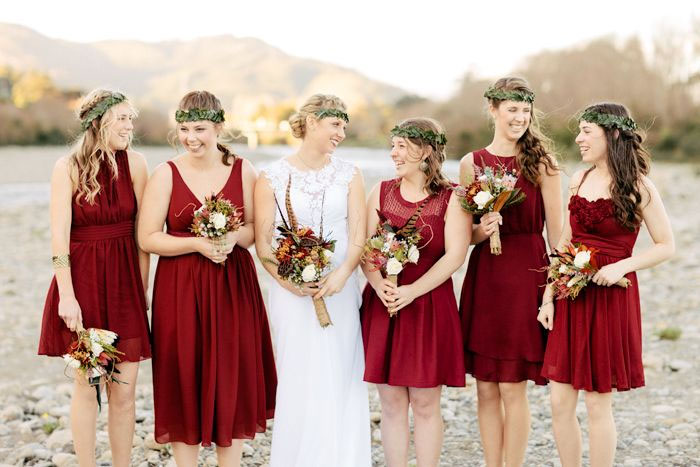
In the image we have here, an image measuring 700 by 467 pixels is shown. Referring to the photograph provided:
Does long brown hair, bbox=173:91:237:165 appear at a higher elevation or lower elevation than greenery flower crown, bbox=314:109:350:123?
higher

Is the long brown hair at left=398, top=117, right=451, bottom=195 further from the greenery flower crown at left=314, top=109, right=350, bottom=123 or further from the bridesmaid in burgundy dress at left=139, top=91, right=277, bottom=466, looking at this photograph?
the bridesmaid in burgundy dress at left=139, top=91, right=277, bottom=466

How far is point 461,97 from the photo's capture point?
56.4m

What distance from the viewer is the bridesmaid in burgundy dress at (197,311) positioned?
564cm

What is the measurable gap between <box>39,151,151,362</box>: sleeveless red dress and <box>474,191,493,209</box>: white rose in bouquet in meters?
2.41

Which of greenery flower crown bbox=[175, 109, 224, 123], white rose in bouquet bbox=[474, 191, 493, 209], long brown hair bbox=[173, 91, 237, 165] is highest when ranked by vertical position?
long brown hair bbox=[173, 91, 237, 165]

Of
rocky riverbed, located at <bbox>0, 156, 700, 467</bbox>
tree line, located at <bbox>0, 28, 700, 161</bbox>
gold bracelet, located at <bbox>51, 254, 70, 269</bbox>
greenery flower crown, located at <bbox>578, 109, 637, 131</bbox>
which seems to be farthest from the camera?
tree line, located at <bbox>0, 28, 700, 161</bbox>

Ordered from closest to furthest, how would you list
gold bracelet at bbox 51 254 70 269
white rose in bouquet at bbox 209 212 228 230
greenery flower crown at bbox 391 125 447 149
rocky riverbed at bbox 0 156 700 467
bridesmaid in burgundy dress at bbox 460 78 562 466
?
white rose in bouquet at bbox 209 212 228 230 → gold bracelet at bbox 51 254 70 269 → greenery flower crown at bbox 391 125 447 149 → bridesmaid in burgundy dress at bbox 460 78 562 466 → rocky riverbed at bbox 0 156 700 467

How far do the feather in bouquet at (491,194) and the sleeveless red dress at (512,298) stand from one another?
24cm

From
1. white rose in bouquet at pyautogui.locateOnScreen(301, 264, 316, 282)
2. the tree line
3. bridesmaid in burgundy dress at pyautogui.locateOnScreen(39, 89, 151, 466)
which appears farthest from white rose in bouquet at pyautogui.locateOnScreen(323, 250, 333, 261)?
the tree line

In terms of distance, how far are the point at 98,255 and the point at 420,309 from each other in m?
2.28

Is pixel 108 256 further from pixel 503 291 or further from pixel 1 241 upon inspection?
pixel 1 241

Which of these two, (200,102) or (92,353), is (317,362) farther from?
(200,102)

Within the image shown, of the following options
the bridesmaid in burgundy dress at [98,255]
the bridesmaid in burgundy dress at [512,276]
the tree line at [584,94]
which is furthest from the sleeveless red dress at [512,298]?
the tree line at [584,94]

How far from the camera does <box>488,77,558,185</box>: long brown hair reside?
5824 millimetres
